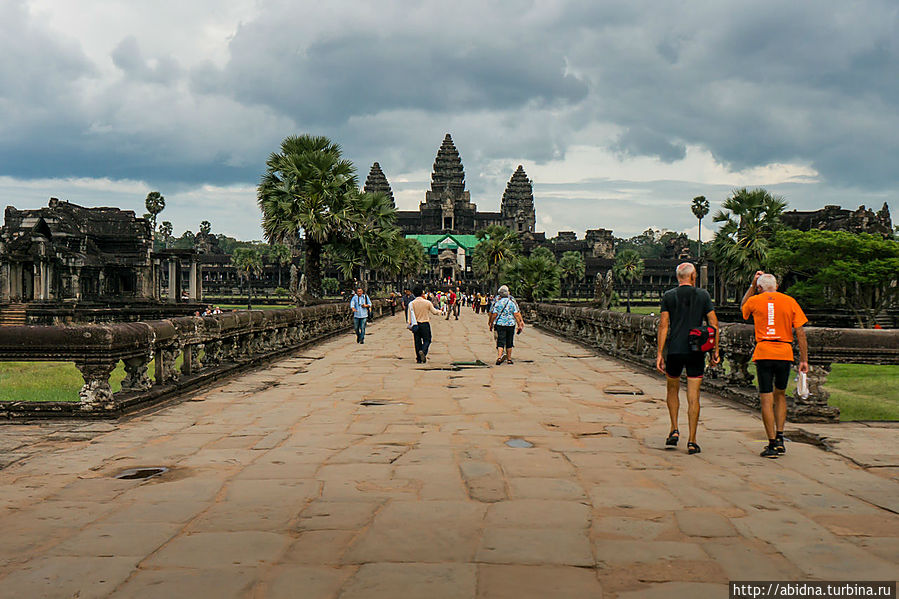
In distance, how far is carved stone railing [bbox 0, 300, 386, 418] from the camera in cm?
779

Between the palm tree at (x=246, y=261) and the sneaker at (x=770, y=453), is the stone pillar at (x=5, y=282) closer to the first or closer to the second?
the sneaker at (x=770, y=453)

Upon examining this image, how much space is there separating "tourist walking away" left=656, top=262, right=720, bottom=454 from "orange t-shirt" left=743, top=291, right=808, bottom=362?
15.2 inches

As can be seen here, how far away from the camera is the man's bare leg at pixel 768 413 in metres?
6.29

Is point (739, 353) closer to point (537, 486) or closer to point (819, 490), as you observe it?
point (819, 490)

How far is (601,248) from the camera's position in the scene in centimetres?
13525

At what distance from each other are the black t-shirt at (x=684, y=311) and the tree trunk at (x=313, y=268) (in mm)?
22225

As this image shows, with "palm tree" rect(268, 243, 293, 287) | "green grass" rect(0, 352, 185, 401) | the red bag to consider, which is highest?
"palm tree" rect(268, 243, 293, 287)

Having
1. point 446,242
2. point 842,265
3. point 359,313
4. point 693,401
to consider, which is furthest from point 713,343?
point 446,242

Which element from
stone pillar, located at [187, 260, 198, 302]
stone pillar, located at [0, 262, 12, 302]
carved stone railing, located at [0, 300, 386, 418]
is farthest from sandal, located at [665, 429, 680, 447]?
stone pillar, located at [187, 260, 198, 302]

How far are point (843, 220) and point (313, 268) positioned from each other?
38044 mm

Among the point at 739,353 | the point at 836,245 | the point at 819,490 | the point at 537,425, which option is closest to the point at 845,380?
the point at 739,353

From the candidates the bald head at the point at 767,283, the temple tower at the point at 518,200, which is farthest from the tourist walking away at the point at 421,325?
the temple tower at the point at 518,200

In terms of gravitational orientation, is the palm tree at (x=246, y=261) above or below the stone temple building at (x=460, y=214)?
below

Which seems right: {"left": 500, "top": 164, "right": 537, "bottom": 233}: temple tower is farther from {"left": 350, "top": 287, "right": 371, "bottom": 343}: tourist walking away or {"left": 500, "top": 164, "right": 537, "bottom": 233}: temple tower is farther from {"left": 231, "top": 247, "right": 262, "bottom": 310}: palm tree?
{"left": 350, "top": 287, "right": 371, "bottom": 343}: tourist walking away
